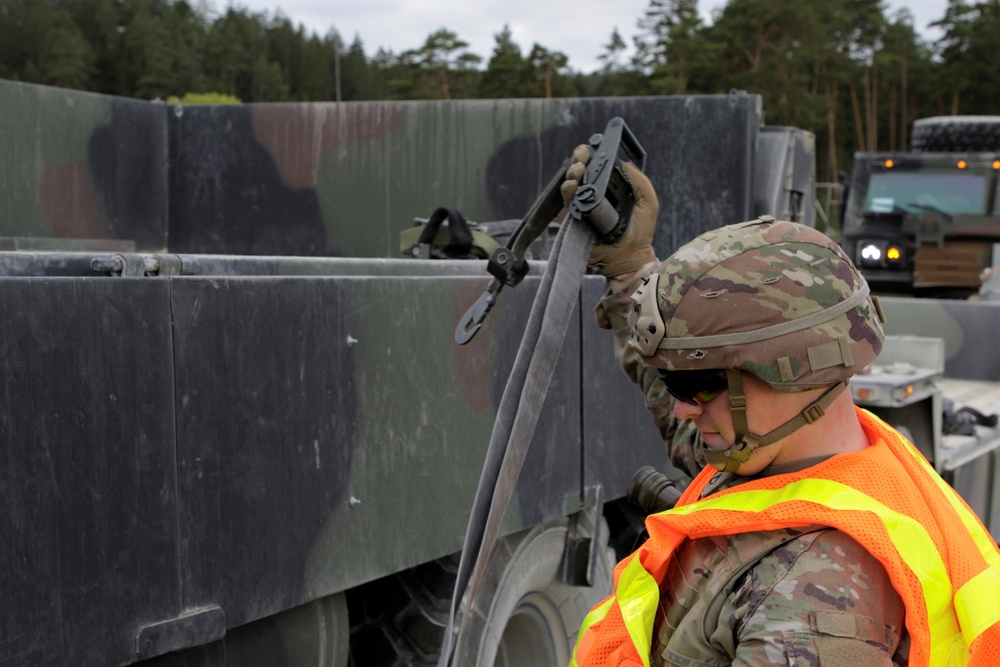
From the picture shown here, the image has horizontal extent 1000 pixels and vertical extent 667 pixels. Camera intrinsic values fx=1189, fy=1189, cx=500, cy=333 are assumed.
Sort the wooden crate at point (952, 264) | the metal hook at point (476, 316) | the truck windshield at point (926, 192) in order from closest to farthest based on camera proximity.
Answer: the metal hook at point (476, 316), the wooden crate at point (952, 264), the truck windshield at point (926, 192)

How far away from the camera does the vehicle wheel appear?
3.16 m

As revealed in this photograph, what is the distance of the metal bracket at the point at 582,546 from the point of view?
3617mm

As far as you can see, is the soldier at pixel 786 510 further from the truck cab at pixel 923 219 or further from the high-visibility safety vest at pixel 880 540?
the truck cab at pixel 923 219

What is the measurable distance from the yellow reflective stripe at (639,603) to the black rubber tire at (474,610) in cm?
123

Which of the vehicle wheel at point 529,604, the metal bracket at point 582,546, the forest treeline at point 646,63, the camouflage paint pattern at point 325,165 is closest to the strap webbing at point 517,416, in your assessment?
the vehicle wheel at point 529,604

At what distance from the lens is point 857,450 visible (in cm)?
172

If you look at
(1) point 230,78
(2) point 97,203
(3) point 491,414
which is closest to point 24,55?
(1) point 230,78

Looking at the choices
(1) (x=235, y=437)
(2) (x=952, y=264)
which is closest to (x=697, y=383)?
(1) (x=235, y=437)

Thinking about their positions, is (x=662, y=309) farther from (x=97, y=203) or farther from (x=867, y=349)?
(x=97, y=203)

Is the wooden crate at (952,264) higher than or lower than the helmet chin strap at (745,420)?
lower

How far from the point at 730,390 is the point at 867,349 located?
199 millimetres

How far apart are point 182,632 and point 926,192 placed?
10.1 metres

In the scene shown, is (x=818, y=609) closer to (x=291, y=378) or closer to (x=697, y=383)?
(x=697, y=383)

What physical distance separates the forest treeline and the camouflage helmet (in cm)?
2439
